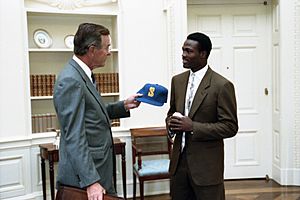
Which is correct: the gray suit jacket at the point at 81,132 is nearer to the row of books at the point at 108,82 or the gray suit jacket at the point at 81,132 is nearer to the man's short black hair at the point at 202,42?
the man's short black hair at the point at 202,42

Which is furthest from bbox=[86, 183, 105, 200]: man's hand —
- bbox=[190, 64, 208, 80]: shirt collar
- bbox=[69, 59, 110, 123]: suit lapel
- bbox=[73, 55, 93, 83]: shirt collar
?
bbox=[190, 64, 208, 80]: shirt collar

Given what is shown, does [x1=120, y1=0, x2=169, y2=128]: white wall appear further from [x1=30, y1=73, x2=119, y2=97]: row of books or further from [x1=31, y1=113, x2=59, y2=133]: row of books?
[x1=31, y1=113, x2=59, y2=133]: row of books

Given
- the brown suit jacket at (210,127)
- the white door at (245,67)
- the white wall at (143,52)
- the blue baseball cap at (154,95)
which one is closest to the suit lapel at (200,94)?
the brown suit jacket at (210,127)

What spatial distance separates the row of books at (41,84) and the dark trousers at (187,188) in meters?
2.38

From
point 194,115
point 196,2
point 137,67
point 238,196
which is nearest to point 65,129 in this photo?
point 194,115

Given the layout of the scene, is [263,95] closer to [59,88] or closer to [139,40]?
[139,40]

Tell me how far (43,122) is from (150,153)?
49.2 inches

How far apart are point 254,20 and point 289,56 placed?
2.25ft

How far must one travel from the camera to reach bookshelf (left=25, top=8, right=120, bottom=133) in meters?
4.35

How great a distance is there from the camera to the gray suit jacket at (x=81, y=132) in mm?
1900

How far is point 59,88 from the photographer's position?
1.94m

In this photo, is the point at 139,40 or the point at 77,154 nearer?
the point at 77,154

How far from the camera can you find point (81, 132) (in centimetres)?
191

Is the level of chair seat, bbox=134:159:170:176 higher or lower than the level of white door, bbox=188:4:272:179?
lower
